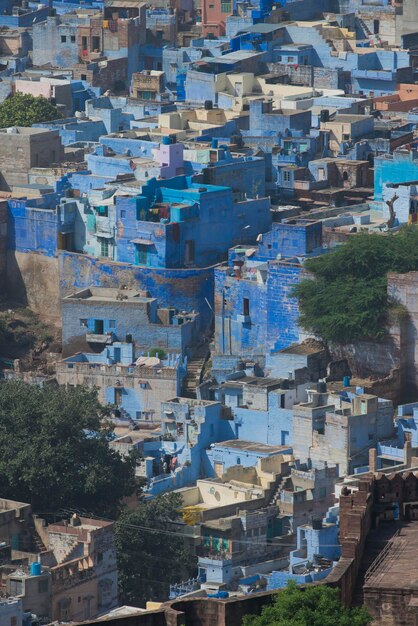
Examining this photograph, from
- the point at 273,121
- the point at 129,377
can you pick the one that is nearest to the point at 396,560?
the point at 129,377

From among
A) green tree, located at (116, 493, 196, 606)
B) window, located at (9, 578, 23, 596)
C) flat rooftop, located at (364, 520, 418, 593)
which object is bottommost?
green tree, located at (116, 493, 196, 606)

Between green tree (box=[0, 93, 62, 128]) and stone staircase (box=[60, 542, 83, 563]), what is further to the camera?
green tree (box=[0, 93, 62, 128])

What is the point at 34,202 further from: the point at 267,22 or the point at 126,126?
the point at 267,22

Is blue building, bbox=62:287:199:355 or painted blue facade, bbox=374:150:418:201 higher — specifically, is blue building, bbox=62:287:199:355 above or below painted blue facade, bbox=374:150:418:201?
below

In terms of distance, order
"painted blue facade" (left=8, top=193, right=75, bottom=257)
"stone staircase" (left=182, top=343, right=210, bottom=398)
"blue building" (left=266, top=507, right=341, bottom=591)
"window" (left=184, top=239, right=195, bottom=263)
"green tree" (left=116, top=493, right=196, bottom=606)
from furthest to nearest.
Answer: "painted blue facade" (left=8, top=193, right=75, bottom=257) → "window" (left=184, top=239, right=195, bottom=263) → "stone staircase" (left=182, top=343, right=210, bottom=398) → "green tree" (left=116, top=493, right=196, bottom=606) → "blue building" (left=266, top=507, right=341, bottom=591)

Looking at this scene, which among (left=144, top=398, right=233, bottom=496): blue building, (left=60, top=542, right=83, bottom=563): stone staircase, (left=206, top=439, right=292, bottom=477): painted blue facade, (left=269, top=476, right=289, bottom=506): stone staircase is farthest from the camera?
(left=144, top=398, right=233, bottom=496): blue building

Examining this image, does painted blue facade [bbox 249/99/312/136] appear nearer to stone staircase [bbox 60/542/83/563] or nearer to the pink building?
the pink building

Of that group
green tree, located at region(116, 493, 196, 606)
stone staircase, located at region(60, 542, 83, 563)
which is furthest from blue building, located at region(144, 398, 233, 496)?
stone staircase, located at region(60, 542, 83, 563)

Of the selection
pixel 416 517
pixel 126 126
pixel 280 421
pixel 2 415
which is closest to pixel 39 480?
pixel 2 415

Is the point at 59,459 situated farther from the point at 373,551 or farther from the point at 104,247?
the point at 373,551
